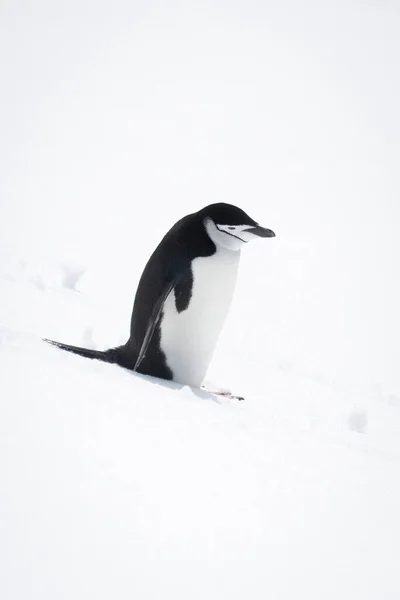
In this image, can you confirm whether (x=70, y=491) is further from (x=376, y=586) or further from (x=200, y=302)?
(x=200, y=302)

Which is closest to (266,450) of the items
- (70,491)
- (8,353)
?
(70,491)

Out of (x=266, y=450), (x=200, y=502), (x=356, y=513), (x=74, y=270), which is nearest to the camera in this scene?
(x=200, y=502)

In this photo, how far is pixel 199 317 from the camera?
11.7ft

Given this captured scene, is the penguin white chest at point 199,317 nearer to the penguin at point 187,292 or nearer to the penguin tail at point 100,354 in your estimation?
the penguin at point 187,292

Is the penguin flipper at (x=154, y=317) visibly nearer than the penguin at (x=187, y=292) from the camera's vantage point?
Yes

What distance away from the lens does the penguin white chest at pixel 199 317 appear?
3.47 meters

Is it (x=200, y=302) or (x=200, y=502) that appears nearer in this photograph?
(x=200, y=502)

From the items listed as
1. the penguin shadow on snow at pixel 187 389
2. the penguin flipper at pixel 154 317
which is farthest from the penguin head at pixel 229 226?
the penguin shadow on snow at pixel 187 389

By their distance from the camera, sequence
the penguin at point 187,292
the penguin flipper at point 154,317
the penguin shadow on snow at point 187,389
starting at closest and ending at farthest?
the penguin shadow on snow at point 187,389, the penguin flipper at point 154,317, the penguin at point 187,292

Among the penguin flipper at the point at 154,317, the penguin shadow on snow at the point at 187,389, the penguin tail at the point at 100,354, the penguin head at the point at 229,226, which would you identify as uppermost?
the penguin head at the point at 229,226

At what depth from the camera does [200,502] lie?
4.59 feet

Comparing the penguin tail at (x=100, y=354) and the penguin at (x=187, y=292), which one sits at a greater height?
the penguin at (x=187, y=292)

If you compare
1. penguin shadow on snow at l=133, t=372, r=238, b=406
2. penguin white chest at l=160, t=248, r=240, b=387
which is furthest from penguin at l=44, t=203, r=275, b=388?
penguin shadow on snow at l=133, t=372, r=238, b=406

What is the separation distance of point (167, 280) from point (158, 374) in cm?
66
